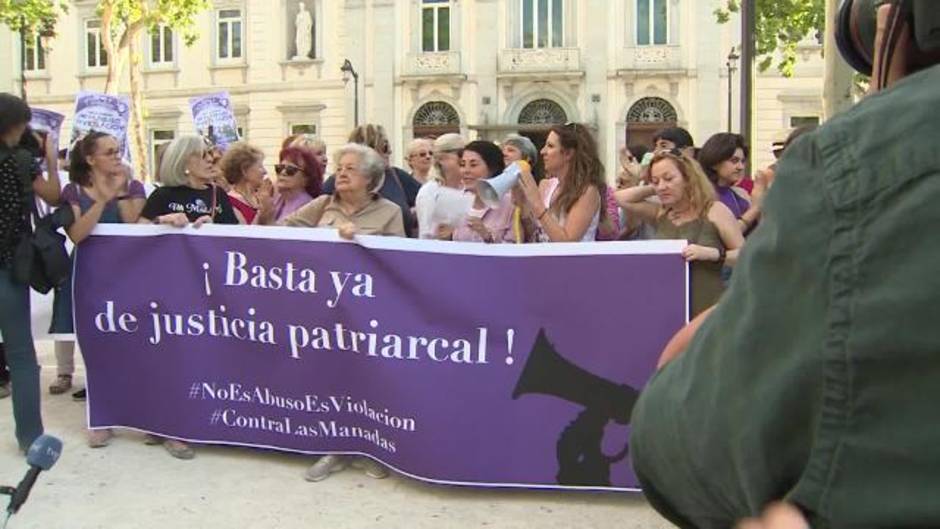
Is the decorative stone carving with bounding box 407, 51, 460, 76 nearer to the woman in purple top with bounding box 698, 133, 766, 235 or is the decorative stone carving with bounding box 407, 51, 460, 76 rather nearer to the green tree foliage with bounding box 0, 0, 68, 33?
the green tree foliage with bounding box 0, 0, 68, 33

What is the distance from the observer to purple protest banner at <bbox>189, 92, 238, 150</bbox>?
1262 centimetres

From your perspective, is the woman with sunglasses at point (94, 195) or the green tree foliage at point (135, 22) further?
the green tree foliage at point (135, 22)

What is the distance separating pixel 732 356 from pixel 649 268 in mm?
3427

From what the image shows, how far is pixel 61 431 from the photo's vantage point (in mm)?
5410

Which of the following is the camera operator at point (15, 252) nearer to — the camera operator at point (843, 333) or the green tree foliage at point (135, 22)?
the camera operator at point (843, 333)

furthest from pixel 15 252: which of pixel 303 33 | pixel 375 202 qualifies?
pixel 303 33

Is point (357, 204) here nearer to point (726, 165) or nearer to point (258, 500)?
point (258, 500)

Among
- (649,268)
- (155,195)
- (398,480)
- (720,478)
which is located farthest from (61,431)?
(720,478)

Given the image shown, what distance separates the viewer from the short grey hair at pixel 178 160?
5359mm

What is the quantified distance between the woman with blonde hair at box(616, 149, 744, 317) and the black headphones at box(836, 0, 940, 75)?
3.08m

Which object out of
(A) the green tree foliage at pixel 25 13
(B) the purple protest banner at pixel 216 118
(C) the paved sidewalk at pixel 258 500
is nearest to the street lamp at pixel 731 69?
(B) the purple protest banner at pixel 216 118

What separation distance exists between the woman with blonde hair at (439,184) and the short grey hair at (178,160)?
4.62 ft

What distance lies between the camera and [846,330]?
0.71 meters

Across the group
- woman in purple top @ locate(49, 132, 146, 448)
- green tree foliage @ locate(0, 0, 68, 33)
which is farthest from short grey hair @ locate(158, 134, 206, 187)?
green tree foliage @ locate(0, 0, 68, 33)
